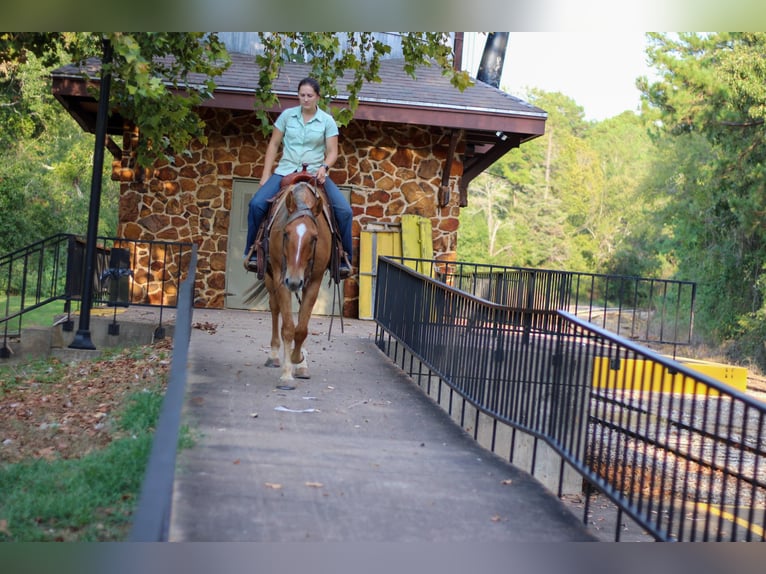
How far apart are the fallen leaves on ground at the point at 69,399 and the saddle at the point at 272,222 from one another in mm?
1559

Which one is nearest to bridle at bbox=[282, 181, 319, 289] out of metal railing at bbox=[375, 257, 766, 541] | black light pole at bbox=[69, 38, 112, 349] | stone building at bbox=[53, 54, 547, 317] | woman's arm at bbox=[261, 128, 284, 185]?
woman's arm at bbox=[261, 128, 284, 185]

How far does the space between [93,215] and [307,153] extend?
10.3 feet

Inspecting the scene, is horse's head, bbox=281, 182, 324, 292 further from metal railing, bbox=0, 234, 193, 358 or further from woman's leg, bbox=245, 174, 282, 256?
metal railing, bbox=0, 234, 193, 358

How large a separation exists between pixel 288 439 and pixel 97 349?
5.02 metres

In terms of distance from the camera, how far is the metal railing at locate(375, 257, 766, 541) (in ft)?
13.6

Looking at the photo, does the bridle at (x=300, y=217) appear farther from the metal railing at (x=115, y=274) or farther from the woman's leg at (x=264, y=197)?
the metal railing at (x=115, y=274)

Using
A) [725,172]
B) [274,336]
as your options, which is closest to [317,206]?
[274,336]

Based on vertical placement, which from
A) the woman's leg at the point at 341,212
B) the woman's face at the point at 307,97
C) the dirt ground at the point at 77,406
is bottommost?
the dirt ground at the point at 77,406

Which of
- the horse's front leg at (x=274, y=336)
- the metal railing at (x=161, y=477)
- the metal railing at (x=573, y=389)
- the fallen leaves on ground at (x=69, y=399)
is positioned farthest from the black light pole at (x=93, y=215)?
the metal railing at (x=161, y=477)

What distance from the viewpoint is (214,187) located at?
42.3 feet

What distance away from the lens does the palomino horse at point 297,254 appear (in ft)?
22.0

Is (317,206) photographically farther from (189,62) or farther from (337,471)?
(189,62)

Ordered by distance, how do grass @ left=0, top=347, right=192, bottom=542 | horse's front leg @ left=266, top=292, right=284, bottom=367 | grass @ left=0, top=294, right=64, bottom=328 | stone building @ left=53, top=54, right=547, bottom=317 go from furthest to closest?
grass @ left=0, top=294, right=64, bottom=328
stone building @ left=53, top=54, right=547, bottom=317
horse's front leg @ left=266, top=292, right=284, bottom=367
grass @ left=0, top=347, right=192, bottom=542
